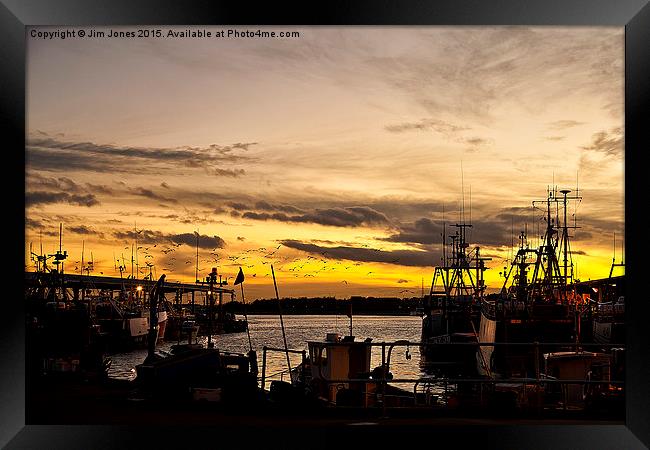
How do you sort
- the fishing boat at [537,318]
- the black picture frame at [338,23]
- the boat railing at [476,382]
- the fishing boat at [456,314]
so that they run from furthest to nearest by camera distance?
the fishing boat at [456,314], the fishing boat at [537,318], the boat railing at [476,382], the black picture frame at [338,23]

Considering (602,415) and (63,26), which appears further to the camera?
(602,415)

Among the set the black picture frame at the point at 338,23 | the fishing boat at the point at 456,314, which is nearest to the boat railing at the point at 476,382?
the black picture frame at the point at 338,23

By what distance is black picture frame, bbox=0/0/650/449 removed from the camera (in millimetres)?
6309

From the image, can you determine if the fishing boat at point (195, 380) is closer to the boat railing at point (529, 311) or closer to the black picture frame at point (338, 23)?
the black picture frame at point (338, 23)

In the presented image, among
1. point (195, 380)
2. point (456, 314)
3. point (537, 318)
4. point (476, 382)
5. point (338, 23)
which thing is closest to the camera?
point (338, 23)

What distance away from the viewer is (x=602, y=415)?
841cm

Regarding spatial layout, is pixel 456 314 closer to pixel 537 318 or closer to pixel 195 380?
pixel 537 318

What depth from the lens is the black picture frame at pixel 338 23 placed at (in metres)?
6.31

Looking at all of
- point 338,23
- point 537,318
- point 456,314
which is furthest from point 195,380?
point 456,314

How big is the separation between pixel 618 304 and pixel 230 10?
31431mm

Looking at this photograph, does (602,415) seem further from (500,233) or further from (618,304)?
(500,233)

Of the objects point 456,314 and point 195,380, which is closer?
point 195,380

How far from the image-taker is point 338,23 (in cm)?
630
